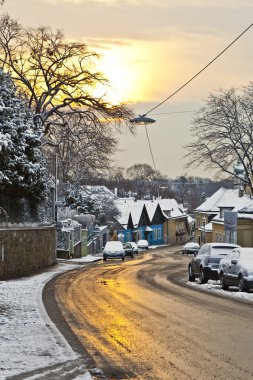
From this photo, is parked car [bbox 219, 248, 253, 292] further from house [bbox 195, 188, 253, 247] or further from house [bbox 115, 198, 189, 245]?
house [bbox 115, 198, 189, 245]

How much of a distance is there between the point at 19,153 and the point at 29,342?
22686 millimetres

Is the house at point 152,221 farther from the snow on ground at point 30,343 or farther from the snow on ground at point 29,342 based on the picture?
the snow on ground at point 29,342

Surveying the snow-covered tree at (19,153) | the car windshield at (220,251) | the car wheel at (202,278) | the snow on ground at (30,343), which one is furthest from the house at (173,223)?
the snow on ground at (30,343)

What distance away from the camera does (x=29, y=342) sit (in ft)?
34.4

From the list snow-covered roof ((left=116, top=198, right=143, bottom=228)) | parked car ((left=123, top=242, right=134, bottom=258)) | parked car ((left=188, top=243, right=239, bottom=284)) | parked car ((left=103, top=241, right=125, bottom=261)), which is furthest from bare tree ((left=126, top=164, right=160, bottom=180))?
parked car ((left=188, top=243, right=239, bottom=284))

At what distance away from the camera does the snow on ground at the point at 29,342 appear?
336 inches

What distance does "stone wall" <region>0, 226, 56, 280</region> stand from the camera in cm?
2950

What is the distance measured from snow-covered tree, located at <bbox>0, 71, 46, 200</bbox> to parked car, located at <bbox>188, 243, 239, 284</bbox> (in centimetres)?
934

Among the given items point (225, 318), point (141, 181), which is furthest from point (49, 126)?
point (141, 181)

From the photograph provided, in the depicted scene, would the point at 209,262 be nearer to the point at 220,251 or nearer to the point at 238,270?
the point at 220,251

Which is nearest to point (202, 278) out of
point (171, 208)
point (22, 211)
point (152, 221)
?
point (22, 211)

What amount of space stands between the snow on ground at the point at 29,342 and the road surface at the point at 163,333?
1.43 ft

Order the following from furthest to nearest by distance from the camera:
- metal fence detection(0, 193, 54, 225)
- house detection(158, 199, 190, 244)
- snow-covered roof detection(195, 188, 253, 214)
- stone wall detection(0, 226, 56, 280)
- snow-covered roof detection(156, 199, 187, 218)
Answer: snow-covered roof detection(156, 199, 187, 218) < house detection(158, 199, 190, 244) < snow-covered roof detection(195, 188, 253, 214) < metal fence detection(0, 193, 54, 225) < stone wall detection(0, 226, 56, 280)

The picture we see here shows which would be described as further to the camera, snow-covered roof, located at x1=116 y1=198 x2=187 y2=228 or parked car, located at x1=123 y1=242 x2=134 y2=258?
snow-covered roof, located at x1=116 y1=198 x2=187 y2=228
